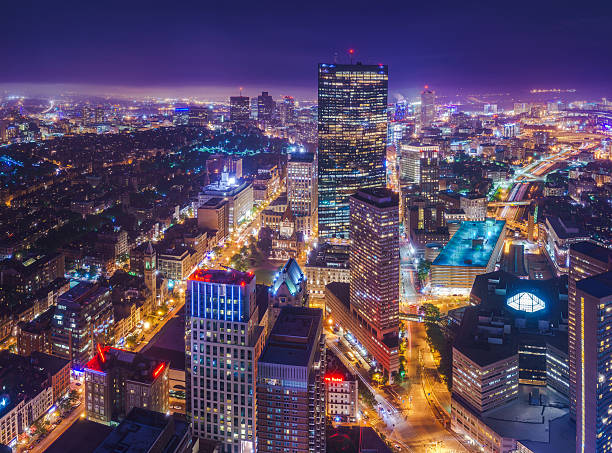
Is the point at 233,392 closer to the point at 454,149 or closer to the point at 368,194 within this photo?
the point at 368,194

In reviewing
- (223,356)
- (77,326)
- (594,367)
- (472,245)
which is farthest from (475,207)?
(223,356)

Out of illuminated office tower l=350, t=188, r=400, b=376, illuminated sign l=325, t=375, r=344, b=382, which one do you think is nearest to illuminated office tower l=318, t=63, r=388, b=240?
illuminated office tower l=350, t=188, r=400, b=376

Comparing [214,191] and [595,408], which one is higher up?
[214,191]

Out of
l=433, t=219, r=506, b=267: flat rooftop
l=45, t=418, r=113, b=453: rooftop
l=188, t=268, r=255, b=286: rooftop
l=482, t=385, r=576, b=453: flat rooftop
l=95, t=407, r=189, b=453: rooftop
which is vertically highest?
l=188, t=268, r=255, b=286: rooftop

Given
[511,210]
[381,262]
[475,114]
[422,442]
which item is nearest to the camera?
[422,442]

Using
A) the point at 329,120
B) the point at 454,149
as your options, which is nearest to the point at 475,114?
the point at 454,149

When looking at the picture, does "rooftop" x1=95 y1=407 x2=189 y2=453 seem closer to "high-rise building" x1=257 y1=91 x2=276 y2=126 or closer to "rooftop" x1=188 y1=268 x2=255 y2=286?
"rooftop" x1=188 y1=268 x2=255 y2=286

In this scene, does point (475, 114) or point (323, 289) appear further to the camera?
point (475, 114)

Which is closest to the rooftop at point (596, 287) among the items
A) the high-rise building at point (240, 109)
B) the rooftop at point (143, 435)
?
the rooftop at point (143, 435)
